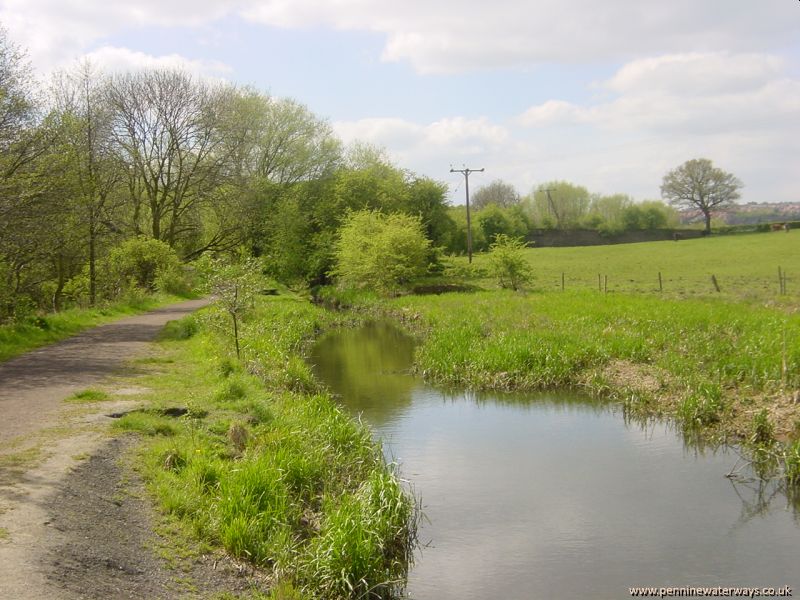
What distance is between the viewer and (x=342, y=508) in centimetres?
827

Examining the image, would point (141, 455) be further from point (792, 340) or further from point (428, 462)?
point (792, 340)

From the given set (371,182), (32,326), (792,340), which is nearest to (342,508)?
(792,340)

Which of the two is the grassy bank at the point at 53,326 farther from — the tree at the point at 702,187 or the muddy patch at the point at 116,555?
the tree at the point at 702,187

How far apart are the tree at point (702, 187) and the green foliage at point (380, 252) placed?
60.1 meters

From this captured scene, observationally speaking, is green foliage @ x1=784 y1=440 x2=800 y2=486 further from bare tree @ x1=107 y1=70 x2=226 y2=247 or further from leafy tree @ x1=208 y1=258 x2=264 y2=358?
bare tree @ x1=107 y1=70 x2=226 y2=247

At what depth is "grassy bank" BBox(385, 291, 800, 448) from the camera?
13.6 meters

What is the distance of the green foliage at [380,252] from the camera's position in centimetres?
4284

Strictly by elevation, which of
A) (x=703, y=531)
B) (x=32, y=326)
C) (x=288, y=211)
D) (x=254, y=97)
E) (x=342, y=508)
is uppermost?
(x=254, y=97)

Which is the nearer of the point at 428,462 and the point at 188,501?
the point at 188,501

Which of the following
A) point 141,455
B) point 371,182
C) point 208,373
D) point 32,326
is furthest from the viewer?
point 371,182

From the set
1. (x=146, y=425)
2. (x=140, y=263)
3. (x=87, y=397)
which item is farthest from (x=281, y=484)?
(x=140, y=263)

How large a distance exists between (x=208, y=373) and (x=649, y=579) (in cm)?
1002

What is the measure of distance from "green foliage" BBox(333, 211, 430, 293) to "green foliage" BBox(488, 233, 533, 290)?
203 inches

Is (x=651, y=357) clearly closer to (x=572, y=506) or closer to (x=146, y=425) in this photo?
(x=572, y=506)
